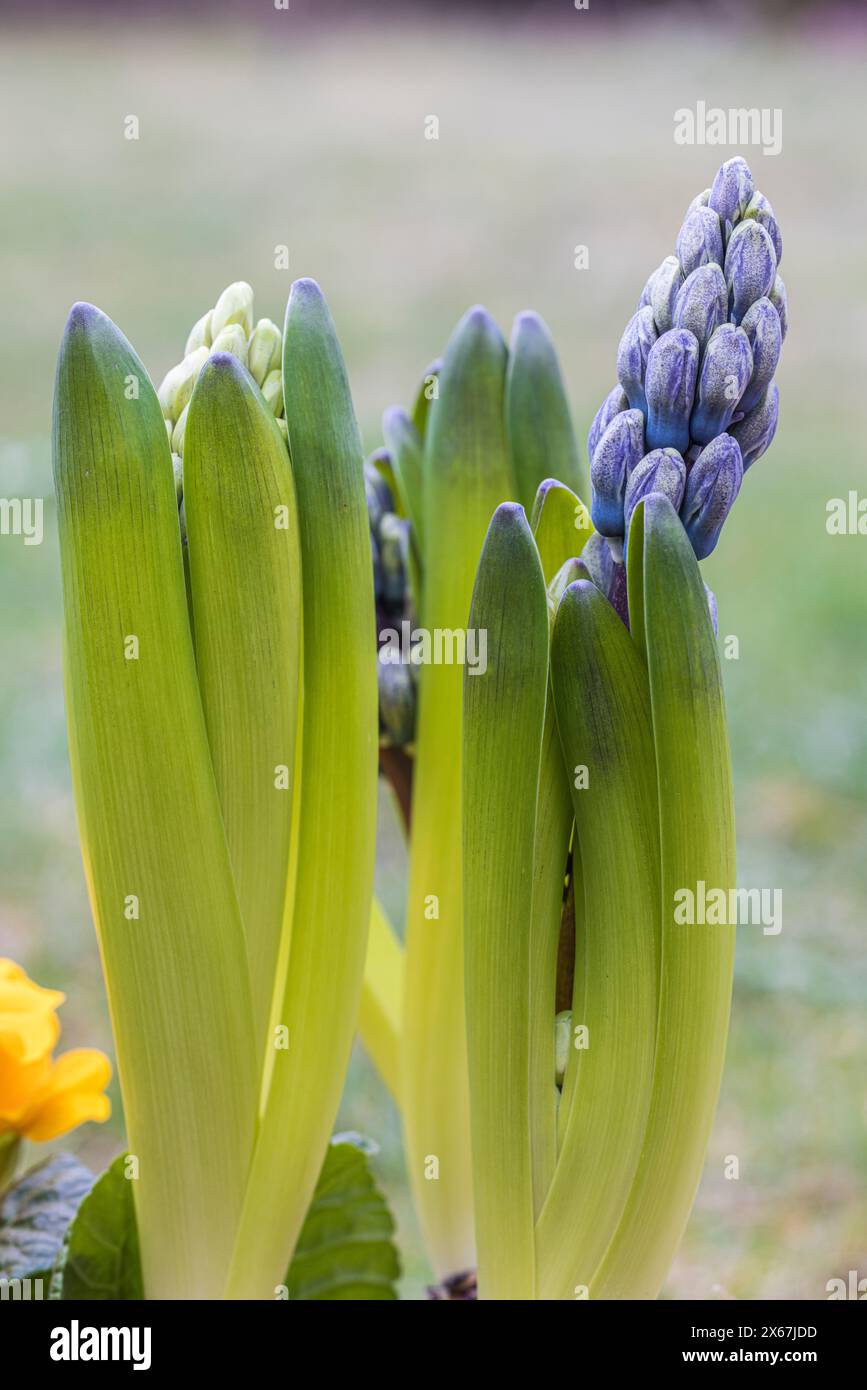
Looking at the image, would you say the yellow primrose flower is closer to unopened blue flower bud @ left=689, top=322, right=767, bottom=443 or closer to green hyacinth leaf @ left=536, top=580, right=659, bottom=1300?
green hyacinth leaf @ left=536, top=580, right=659, bottom=1300

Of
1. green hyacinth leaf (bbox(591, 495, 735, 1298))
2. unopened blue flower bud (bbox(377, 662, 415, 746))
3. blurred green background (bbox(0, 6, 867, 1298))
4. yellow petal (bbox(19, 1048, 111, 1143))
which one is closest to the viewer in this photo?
green hyacinth leaf (bbox(591, 495, 735, 1298))

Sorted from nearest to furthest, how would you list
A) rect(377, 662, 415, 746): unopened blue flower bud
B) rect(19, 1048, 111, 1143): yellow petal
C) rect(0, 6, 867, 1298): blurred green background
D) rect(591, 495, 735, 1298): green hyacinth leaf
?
rect(591, 495, 735, 1298): green hyacinth leaf < rect(19, 1048, 111, 1143): yellow petal < rect(377, 662, 415, 746): unopened blue flower bud < rect(0, 6, 867, 1298): blurred green background

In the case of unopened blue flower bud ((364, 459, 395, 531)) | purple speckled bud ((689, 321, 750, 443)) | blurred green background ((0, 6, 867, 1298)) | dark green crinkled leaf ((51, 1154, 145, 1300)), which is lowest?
dark green crinkled leaf ((51, 1154, 145, 1300))

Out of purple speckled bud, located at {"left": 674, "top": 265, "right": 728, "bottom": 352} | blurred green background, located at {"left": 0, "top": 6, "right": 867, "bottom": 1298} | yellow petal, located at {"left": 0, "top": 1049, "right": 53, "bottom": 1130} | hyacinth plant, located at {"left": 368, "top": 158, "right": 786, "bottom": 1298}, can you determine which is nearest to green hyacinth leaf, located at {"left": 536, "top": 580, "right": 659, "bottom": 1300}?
hyacinth plant, located at {"left": 368, "top": 158, "right": 786, "bottom": 1298}

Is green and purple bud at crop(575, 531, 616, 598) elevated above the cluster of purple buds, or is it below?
below

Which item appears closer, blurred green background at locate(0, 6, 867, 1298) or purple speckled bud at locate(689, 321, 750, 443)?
purple speckled bud at locate(689, 321, 750, 443)

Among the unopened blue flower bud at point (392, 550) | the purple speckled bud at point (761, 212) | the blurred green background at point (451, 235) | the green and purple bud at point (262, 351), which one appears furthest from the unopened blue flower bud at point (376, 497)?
the blurred green background at point (451, 235)

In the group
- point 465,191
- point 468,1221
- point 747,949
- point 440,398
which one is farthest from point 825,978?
point 465,191
